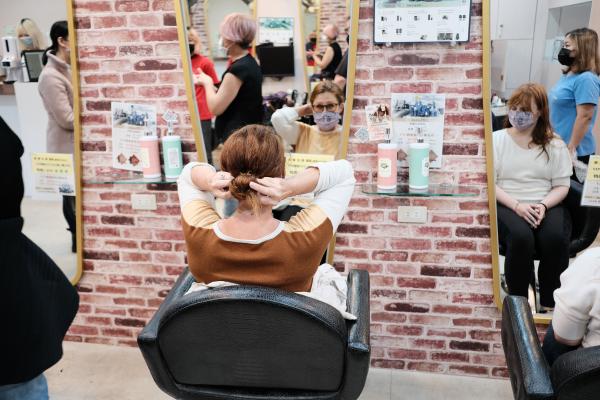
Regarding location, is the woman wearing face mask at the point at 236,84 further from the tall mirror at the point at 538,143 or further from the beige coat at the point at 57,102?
the tall mirror at the point at 538,143

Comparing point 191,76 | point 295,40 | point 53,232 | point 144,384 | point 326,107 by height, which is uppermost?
point 295,40

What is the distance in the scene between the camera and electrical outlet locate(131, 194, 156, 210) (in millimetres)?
2424

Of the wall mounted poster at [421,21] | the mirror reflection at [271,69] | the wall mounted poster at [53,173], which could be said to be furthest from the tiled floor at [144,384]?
the wall mounted poster at [421,21]

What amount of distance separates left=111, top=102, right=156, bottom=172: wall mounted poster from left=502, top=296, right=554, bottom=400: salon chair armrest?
167 centimetres

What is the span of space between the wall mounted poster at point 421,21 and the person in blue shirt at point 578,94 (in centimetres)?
40

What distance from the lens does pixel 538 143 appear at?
2.09m

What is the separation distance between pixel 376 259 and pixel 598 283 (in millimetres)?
1110

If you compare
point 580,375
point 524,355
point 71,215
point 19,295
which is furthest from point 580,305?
point 71,215

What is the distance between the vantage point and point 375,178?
7.19ft

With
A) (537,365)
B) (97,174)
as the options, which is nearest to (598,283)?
(537,365)

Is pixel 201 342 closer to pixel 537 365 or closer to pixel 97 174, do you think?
pixel 537 365

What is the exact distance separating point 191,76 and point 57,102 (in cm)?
79

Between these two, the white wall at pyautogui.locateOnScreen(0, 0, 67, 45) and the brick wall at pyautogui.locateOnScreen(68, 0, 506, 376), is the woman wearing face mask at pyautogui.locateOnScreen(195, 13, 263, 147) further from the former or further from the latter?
the white wall at pyautogui.locateOnScreen(0, 0, 67, 45)

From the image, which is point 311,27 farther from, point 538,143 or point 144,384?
point 144,384
